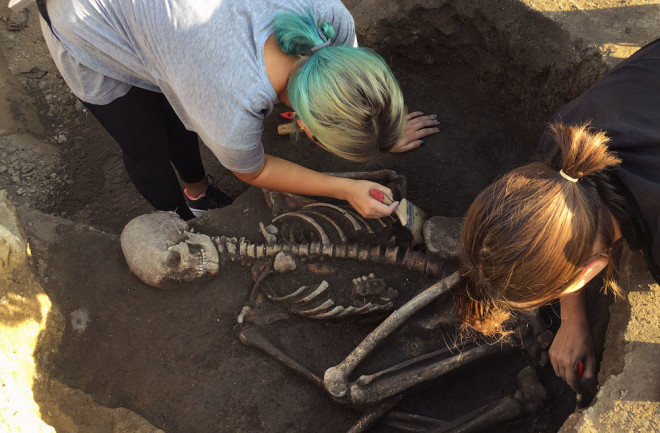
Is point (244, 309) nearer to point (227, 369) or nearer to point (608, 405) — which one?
point (227, 369)

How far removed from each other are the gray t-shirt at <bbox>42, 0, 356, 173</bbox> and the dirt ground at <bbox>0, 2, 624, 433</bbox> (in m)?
0.97

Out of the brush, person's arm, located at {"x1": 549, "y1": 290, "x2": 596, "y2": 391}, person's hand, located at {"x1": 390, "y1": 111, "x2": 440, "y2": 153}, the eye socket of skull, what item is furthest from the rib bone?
person's hand, located at {"x1": 390, "y1": 111, "x2": 440, "y2": 153}

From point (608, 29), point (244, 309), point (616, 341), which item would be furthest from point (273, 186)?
point (608, 29)

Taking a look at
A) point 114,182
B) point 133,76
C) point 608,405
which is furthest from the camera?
point 114,182

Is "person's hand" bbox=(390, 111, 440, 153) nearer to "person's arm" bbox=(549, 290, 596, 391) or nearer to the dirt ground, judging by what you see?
the dirt ground

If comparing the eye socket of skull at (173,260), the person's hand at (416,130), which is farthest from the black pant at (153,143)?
the person's hand at (416,130)

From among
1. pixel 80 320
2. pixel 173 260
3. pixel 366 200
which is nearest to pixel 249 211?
pixel 173 260

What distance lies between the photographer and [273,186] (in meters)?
2.37

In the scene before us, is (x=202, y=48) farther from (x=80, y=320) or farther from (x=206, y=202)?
(x=206, y=202)

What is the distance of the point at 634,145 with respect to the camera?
1.72 metres

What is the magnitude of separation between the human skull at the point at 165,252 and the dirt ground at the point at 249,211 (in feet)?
0.31

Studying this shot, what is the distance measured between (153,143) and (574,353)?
208cm

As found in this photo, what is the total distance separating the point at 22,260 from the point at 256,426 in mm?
1270

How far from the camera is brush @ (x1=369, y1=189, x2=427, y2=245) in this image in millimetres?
2426
